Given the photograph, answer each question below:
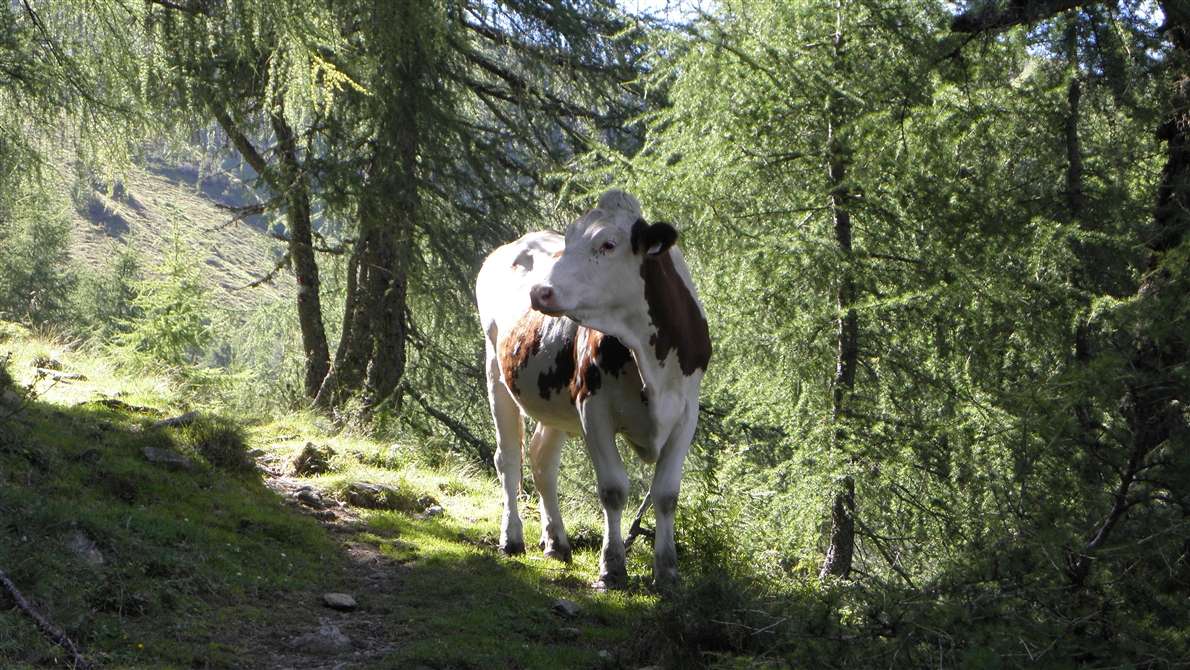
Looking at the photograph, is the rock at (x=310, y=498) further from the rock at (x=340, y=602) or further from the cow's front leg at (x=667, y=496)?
the cow's front leg at (x=667, y=496)

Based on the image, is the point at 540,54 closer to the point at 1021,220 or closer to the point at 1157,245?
the point at 1021,220

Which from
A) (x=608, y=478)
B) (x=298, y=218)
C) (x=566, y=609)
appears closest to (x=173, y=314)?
(x=298, y=218)

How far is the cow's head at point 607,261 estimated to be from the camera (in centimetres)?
625

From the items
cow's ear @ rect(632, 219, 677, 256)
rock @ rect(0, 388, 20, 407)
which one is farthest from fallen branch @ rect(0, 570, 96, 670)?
rock @ rect(0, 388, 20, 407)

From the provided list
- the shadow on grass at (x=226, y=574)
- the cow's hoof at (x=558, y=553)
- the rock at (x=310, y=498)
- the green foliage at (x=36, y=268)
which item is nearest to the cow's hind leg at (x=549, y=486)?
the cow's hoof at (x=558, y=553)

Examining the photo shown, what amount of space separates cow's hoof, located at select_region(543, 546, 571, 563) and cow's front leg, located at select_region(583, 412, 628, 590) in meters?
0.96

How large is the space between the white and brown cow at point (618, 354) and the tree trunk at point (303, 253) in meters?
6.42

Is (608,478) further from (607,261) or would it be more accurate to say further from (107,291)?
(107,291)

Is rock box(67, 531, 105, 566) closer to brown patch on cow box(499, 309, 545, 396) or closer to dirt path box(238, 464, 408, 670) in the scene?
dirt path box(238, 464, 408, 670)

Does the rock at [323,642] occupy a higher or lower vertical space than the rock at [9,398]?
lower

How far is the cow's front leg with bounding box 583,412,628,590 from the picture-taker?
6.75 metres

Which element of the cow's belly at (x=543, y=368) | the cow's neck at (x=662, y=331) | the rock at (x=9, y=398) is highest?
the cow's neck at (x=662, y=331)

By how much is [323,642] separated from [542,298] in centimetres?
211

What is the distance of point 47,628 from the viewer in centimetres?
454
